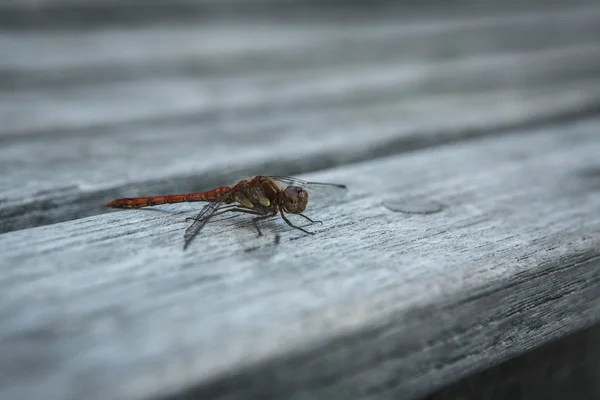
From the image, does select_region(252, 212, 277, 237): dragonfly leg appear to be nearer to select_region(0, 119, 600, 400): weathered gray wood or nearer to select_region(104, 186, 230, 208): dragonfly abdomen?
select_region(0, 119, 600, 400): weathered gray wood

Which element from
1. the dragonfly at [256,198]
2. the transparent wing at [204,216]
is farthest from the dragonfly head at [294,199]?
the transparent wing at [204,216]

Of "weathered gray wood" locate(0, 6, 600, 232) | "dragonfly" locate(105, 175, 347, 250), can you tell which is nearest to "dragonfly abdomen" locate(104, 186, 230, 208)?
"dragonfly" locate(105, 175, 347, 250)

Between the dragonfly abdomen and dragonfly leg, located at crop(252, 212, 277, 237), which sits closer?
dragonfly leg, located at crop(252, 212, 277, 237)

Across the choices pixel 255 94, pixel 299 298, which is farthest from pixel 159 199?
pixel 255 94

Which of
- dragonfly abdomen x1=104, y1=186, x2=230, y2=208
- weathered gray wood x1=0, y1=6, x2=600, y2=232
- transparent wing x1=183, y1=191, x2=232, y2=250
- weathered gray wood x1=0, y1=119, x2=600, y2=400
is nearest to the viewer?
weathered gray wood x1=0, y1=119, x2=600, y2=400

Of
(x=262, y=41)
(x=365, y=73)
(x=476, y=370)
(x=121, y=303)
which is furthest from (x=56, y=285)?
(x=262, y=41)

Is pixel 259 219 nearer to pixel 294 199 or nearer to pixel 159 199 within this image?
pixel 294 199

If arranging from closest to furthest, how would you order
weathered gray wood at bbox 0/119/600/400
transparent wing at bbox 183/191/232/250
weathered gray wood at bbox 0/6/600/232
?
weathered gray wood at bbox 0/119/600/400 → transparent wing at bbox 183/191/232/250 → weathered gray wood at bbox 0/6/600/232

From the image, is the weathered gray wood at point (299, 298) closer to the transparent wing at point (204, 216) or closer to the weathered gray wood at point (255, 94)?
the transparent wing at point (204, 216)

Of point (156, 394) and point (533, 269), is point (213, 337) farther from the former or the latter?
point (533, 269)

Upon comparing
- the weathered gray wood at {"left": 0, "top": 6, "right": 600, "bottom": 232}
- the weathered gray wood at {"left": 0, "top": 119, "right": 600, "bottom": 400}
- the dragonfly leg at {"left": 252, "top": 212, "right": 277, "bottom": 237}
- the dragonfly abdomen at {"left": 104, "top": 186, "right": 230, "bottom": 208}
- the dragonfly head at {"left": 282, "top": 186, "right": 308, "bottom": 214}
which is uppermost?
the weathered gray wood at {"left": 0, "top": 6, "right": 600, "bottom": 232}
